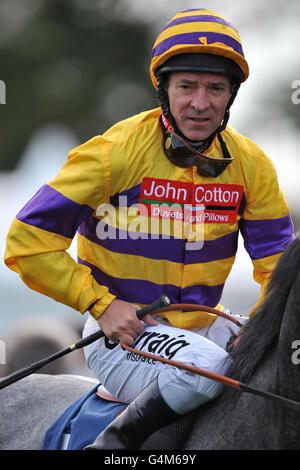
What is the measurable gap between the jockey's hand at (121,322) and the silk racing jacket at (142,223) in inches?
1.4

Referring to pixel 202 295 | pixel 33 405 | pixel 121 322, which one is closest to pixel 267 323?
pixel 121 322

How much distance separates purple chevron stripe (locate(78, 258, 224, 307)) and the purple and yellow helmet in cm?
88

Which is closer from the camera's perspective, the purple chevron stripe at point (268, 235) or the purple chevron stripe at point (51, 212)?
the purple chevron stripe at point (51, 212)

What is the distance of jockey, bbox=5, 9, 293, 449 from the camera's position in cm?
269

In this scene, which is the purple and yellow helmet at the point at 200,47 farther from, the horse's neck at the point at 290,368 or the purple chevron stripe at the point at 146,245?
the horse's neck at the point at 290,368

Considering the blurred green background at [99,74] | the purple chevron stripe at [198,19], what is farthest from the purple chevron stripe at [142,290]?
the blurred green background at [99,74]

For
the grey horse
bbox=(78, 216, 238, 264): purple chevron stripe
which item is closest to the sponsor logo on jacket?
bbox=(78, 216, 238, 264): purple chevron stripe

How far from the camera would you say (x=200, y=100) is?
278 centimetres

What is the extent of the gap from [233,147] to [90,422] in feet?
4.29

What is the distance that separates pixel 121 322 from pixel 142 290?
10.6 inches

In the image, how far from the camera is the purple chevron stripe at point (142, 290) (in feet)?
9.57

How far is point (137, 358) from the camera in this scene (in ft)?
9.02

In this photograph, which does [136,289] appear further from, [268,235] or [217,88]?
[217,88]
